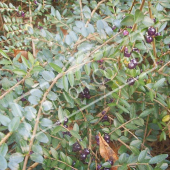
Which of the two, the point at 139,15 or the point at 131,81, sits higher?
the point at 139,15

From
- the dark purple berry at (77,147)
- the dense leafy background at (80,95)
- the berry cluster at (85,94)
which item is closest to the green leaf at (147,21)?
the dense leafy background at (80,95)

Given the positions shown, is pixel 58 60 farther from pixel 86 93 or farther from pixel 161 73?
pixel 161 73

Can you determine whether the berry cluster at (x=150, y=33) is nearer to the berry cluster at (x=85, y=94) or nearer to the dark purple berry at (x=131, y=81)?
the dark purple berry at (x=131, y=81)

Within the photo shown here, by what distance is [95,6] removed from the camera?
1.16 m

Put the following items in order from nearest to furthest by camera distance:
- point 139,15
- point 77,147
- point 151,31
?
1. point 139,15
2. point 151,31
3. point 77,147

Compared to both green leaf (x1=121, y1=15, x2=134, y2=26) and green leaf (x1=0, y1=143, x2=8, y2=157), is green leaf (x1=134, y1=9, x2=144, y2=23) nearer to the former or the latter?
green leaf (x1=121, y1=15, x2=134, y2=26)

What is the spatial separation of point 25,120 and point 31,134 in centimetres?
7

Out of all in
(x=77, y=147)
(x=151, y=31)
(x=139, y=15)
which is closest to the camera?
(x=139, y=15)

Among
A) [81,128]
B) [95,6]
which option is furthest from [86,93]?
[95,6]

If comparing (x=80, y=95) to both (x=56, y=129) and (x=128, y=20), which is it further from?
(x=128, y=20)

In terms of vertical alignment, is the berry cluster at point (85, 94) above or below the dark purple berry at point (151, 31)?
below

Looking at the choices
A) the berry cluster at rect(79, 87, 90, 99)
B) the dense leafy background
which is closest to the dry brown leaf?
the dense leafy background

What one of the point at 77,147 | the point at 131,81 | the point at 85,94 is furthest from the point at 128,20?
the point at 77,147

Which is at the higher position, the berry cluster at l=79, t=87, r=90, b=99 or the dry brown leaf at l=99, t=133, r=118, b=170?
the berry cluster at l=79, t=87, r=90, b=99
